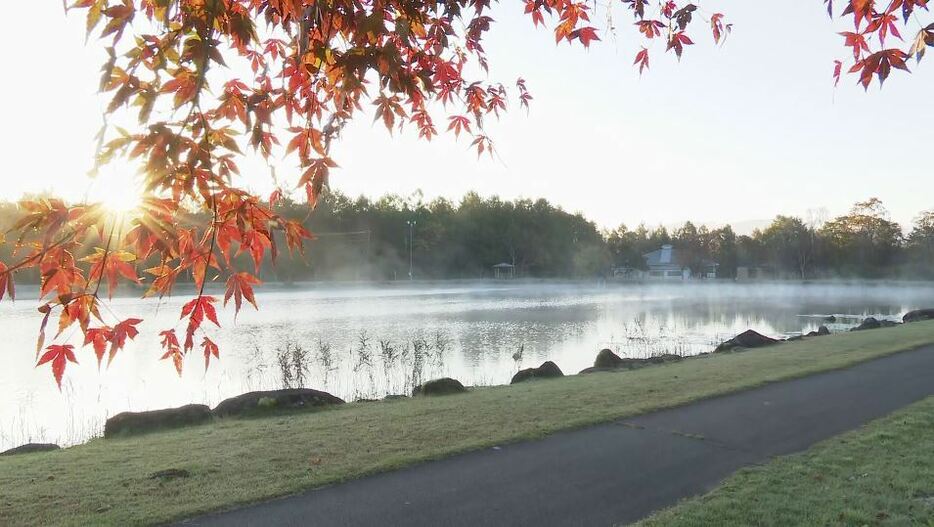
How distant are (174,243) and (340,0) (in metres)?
1.27

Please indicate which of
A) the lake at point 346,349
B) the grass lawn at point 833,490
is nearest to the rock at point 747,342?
the lake at point 346,349

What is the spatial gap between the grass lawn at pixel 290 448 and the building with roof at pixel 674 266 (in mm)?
90041

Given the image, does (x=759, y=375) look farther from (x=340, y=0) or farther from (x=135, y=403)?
(x=135, y=403)

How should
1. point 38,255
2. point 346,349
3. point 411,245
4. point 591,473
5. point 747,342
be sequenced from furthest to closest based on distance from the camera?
point 411,245, point 346,349, point 747,342, point 591,473, point 38,255

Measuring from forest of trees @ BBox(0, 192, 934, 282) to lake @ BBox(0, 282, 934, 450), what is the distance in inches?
1593

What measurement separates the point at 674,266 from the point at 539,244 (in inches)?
935

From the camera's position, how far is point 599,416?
7215mm

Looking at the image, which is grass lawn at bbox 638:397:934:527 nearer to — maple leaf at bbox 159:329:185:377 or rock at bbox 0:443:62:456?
maple leaf at bbox 159:329:185:377

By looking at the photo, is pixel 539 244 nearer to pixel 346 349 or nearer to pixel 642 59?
pixel 346 349

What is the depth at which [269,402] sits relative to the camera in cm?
830

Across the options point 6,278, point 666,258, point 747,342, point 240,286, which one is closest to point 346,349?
point 747,342

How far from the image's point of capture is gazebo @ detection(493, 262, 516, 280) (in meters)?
90.9

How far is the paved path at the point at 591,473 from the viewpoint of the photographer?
4.40 metres

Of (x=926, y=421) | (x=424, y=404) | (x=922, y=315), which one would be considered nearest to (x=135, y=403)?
(x=424, y=404)
